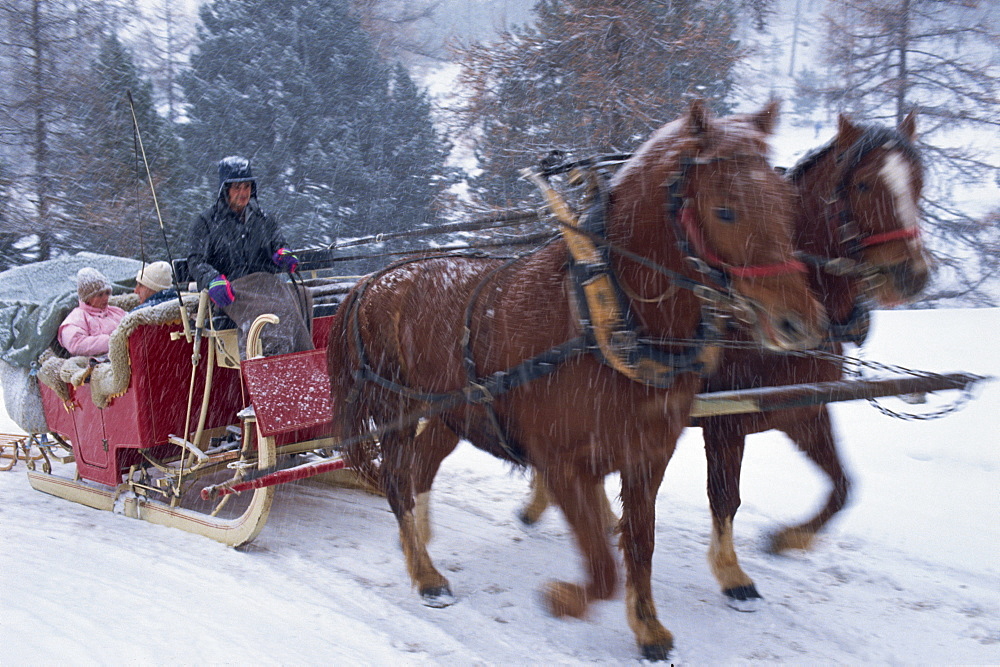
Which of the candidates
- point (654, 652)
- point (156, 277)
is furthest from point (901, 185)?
point (156, 277)

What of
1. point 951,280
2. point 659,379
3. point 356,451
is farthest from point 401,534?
point 951,280

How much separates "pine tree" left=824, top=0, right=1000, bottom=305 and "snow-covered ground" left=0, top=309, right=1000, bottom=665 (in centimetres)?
404

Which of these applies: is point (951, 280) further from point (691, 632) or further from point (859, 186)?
point (691, 632)

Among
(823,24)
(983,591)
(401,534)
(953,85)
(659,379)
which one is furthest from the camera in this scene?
(823,24)

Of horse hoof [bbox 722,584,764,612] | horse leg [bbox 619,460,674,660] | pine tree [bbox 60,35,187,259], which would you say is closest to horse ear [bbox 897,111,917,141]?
horse leg [bbox 619,460,674,660]

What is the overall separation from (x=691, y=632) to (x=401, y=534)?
1.46 m

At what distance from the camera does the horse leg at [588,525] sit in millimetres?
2887

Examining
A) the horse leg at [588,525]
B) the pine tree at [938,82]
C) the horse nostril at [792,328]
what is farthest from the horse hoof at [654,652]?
the pine tree at [938,82]

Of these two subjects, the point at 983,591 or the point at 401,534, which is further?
the point at 401,534

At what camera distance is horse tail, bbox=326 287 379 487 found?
389 cm

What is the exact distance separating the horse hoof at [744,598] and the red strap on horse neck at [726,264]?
1.77 meters

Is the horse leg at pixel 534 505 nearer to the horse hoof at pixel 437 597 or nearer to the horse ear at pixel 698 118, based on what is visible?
the horse hoof at pixel 437 597

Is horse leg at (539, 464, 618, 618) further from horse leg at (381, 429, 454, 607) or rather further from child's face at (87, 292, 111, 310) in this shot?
child's face at (87, 292, 111, 310)

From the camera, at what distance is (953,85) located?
891 cm
